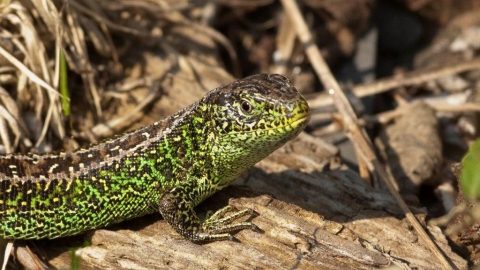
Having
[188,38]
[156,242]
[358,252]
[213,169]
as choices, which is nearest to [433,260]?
[358,252]

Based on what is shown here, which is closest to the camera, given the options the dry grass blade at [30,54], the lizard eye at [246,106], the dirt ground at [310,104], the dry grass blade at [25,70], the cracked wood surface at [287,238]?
the lizard eye at [246,106]

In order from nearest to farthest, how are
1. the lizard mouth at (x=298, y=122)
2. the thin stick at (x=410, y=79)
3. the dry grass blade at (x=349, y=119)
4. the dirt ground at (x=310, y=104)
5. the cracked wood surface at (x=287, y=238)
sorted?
the lizard mouth at (x=298, y=122) → the cracked wood surface at (x=287, y=238) → the dirt ground at (x=310, y=104) → the dry grass blade at (x=349, y=119) → the thin stick at (x=410, y=79)

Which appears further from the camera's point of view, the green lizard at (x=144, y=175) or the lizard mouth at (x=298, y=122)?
the green lizard at (x=144, y=175)

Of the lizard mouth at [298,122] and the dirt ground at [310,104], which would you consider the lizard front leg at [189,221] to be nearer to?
the dirt ground at [310,104]

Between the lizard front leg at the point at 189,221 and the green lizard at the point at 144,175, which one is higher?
the green lizard at the point at 144,175

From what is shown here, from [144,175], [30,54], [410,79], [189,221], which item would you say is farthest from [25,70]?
[410,79]

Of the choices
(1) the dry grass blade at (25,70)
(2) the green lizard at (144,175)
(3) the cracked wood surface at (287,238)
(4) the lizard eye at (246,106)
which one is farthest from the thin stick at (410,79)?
(1) the dry grass blade at (25,70)

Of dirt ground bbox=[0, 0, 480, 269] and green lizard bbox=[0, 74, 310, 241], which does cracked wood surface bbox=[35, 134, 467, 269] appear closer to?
dirt ground bbox=[0, 0, 480, 269]
